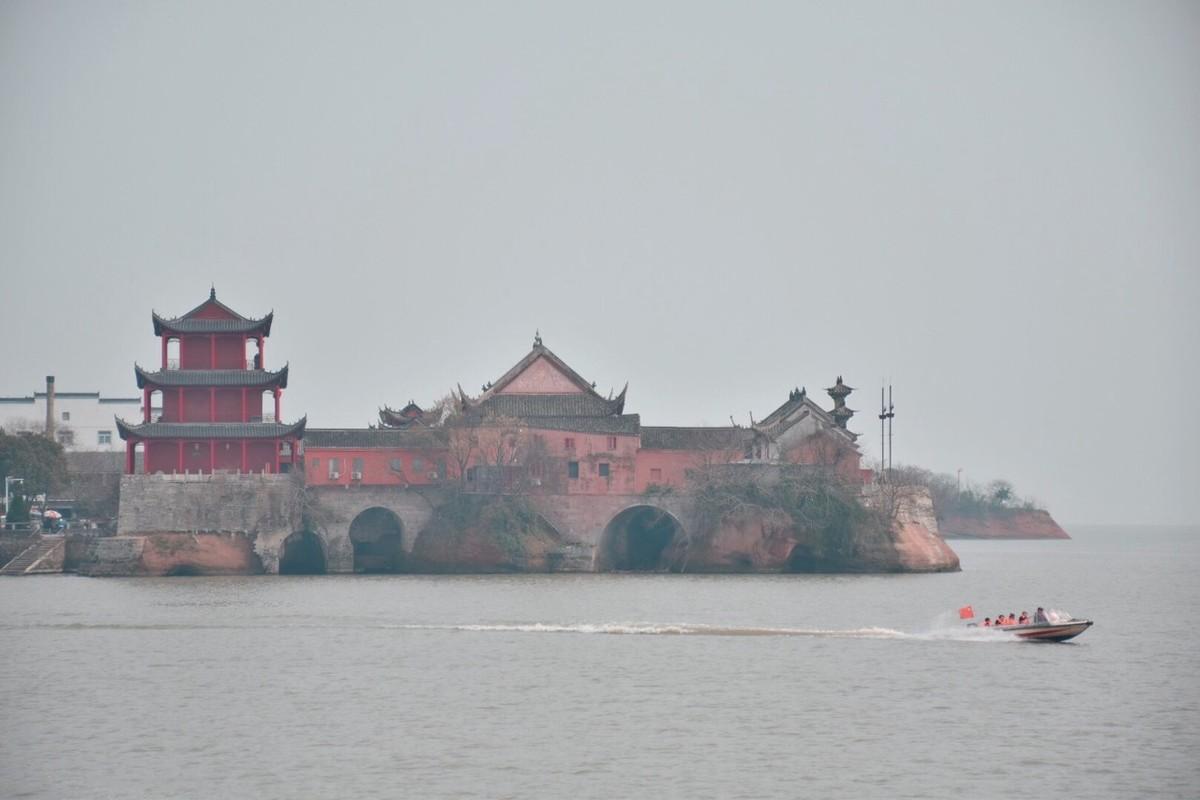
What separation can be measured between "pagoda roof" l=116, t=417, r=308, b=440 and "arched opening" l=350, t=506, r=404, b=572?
6087mm

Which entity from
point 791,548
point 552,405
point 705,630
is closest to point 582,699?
point 705,630

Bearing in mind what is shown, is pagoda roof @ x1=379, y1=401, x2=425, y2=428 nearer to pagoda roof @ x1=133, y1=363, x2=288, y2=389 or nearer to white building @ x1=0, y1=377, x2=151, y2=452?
pagoda roof @ x1=133, y1=363, x2=288, y2=389

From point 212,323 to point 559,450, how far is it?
17.3m

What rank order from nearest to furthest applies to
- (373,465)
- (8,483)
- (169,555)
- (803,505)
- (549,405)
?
1. (169,555)
2. (803,505)
3. (373,465)
4. (549,405)
5. (8,483)

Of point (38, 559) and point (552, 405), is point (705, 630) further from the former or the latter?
point (38, 559)

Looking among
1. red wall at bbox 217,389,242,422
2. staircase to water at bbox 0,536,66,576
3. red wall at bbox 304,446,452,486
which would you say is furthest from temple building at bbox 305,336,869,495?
staircase to water at bbox 0,536,66,576

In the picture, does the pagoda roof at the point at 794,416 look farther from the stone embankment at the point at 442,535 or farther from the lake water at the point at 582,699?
the lake water at the point at 582,699

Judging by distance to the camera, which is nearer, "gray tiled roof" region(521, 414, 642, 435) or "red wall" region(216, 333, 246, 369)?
"red wall" region(216, 333, 246, 369)

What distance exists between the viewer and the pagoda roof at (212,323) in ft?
282

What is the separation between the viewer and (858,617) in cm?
6106

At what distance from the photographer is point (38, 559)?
8544 cm

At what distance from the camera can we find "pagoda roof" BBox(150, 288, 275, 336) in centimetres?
8581

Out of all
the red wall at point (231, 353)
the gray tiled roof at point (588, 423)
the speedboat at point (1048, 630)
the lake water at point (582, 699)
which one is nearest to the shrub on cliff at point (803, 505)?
the gray tiled roof at point (588, 423)

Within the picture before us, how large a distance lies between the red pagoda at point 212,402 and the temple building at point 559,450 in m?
3.38
